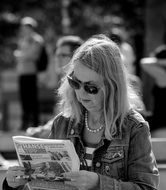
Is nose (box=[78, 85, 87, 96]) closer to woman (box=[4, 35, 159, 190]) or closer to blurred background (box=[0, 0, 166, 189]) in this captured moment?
woman (box=[4, 35, 159, 190])

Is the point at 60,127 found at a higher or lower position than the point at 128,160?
higher

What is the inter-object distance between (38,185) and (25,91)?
5.89 meters

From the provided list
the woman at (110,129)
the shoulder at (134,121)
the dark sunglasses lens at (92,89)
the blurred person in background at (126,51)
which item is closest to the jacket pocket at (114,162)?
the woman at (110,129)

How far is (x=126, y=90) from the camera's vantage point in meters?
2.53

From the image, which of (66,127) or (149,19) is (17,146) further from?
(149,19)

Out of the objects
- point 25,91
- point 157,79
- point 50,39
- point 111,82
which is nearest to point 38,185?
point 111,82

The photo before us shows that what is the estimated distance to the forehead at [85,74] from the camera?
251 centimetres

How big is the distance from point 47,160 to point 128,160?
1.09ft

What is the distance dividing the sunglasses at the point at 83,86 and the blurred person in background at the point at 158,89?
3.19 metres

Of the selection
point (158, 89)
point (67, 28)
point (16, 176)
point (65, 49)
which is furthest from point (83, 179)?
point (67, 28)

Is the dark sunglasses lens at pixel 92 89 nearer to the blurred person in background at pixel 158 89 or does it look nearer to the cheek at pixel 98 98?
the cheek at pixel 98 98

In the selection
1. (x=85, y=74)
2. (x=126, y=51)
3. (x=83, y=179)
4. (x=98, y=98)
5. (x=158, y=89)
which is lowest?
(x=158, y=89)

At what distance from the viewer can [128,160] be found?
251 centimetres

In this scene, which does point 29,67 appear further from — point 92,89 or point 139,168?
point 139,168
